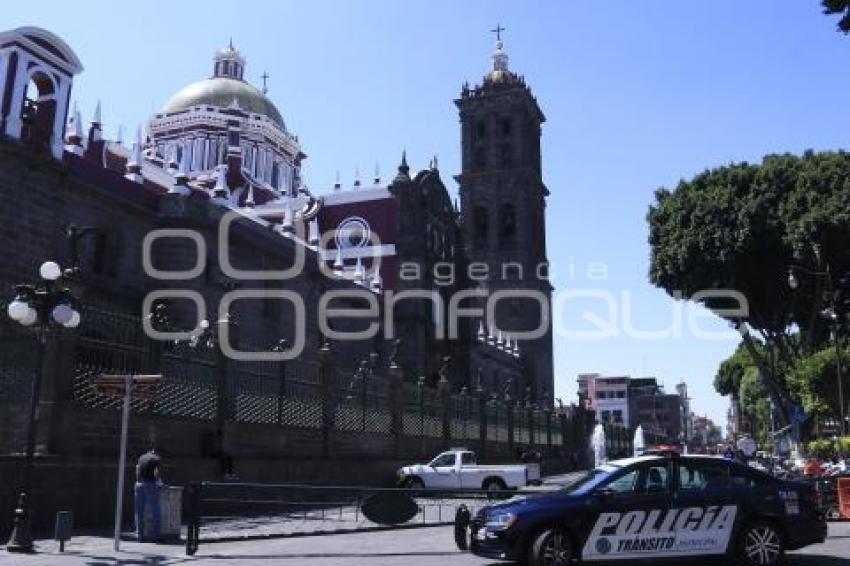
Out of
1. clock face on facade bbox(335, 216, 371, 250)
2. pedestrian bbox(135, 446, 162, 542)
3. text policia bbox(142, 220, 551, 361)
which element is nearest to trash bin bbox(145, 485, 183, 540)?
pedestrian bbox(135, 446, 162, 542)

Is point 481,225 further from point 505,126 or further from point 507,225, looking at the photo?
point 505,126

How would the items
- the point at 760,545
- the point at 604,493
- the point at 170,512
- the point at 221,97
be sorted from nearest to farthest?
the point at 604,493
the point at 760,545
the point at 170,512
the point at 221,97

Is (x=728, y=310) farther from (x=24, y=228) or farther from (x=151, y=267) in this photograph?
(x=24, y=228)

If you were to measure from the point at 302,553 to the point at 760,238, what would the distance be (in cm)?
2493

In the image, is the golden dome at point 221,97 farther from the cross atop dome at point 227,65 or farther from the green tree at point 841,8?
the green tree at point 841,8

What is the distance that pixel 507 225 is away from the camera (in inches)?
2972

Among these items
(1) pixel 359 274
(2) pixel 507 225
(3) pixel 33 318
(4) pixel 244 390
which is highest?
(2) pixel 507 225

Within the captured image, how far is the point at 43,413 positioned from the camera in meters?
14.9

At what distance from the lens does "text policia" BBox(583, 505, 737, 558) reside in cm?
973

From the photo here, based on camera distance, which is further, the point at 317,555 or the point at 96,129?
the point at 96,129

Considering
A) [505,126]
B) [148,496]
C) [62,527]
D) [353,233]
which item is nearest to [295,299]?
[353,233]

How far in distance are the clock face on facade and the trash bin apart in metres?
38.9

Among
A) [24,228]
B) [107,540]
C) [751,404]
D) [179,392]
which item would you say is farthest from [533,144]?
[107,540]

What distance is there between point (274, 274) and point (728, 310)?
750 inches
